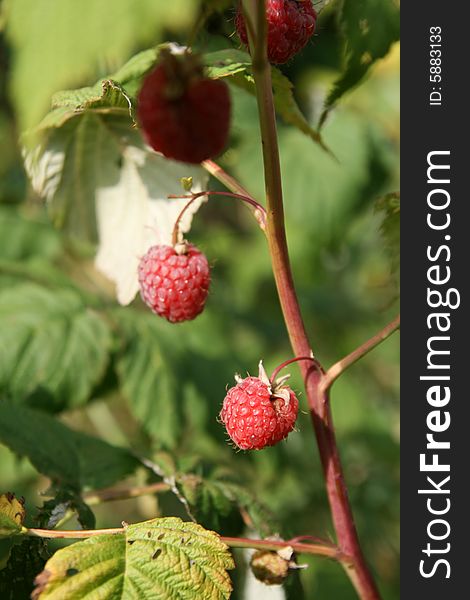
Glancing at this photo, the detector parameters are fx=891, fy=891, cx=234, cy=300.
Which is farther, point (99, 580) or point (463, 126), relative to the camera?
point (463, 126)

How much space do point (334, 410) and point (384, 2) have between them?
1.55 metres

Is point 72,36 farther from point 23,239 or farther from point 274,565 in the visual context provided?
point 23,239

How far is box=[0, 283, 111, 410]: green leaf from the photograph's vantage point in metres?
1.66

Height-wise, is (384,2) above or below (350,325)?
above

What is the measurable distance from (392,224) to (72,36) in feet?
2.53

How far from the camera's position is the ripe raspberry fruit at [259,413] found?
3.56 ft

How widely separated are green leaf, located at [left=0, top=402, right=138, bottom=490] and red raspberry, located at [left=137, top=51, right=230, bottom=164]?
68cm

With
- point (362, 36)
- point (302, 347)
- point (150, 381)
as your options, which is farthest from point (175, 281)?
point (150, 381)

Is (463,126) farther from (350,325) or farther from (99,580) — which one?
(350,325)

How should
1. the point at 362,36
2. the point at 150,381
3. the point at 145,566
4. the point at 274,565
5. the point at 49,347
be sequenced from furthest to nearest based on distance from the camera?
the point at 150,381, the point at 49,347, the point at 362,36, the point at 274,565, the point at 145,566

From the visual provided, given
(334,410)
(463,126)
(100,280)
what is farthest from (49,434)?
(100,280)

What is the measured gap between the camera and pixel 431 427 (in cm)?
127

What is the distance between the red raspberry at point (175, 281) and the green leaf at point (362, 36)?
32cm

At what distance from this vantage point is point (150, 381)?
189 centimetres
